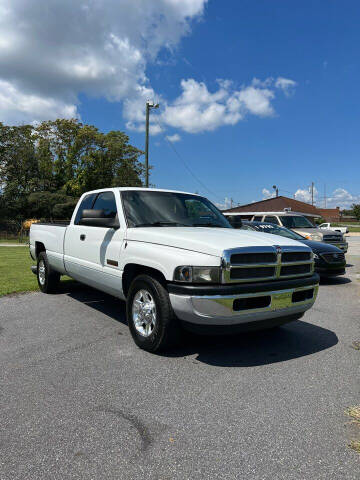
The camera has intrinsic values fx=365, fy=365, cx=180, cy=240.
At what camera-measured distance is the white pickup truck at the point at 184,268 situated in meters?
3.41

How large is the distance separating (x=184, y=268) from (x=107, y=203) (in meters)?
2.14

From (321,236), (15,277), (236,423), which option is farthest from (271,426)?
(321,236)

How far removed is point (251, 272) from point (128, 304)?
1465mm

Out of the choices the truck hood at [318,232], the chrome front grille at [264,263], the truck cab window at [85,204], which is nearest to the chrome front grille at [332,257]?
the truck hood at [318,232]

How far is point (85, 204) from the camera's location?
587 cm

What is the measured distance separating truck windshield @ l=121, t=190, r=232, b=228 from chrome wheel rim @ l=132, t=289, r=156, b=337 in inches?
36.3

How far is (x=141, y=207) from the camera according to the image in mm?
4676

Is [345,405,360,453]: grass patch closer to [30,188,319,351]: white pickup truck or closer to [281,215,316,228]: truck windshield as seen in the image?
[30,188,319,351]: white pickup truck

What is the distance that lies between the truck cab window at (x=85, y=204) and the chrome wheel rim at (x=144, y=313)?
2.23 meters

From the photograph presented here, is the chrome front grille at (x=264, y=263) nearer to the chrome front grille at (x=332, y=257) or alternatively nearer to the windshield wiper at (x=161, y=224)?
the windshield wiper at (x=161, y=224)

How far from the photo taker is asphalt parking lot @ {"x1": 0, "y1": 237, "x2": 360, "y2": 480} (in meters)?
2.17

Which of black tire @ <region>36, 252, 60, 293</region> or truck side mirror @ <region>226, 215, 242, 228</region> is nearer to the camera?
truck side mirror @ <region>226, 215, 242, 228</region>

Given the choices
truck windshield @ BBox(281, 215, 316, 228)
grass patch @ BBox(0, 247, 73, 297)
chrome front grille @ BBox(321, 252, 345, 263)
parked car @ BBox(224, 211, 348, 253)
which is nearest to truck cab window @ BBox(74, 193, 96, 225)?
grass patch @ BBox(0, 247, 73, 297)

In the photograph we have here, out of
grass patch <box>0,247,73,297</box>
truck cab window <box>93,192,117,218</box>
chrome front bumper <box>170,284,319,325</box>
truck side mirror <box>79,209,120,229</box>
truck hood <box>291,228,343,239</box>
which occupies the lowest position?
grass patch <box>0,247,73,297</box>
